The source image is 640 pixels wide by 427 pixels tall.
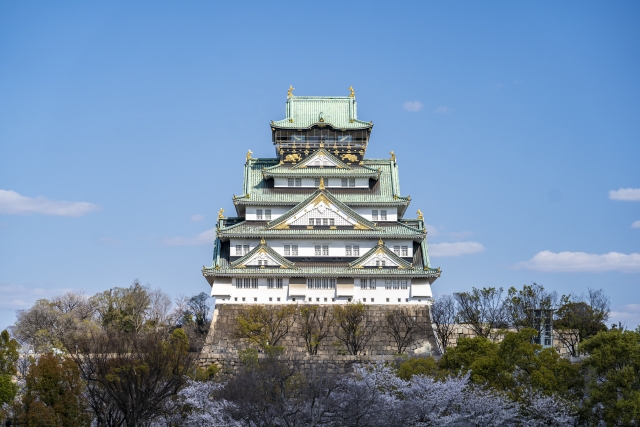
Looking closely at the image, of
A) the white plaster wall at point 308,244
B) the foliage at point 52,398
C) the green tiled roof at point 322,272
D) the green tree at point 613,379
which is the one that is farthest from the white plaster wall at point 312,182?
the green tree at point 613,379

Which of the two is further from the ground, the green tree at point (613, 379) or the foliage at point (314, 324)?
the foliage at point (314, 324)

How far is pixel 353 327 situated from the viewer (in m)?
60.4

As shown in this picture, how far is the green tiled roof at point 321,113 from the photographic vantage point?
71.1 meters

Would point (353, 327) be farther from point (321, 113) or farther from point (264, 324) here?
point (321, 113)

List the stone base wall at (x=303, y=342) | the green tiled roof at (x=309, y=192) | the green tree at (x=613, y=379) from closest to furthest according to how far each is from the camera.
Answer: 1. the green tree at (x=613, y=379)
2. the stone base wall at (x=303, y=342)
3. the green tiled roof at (x=309, y=192)

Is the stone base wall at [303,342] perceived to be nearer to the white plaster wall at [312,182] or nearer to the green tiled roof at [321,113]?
the white plaster wall at [312,182]

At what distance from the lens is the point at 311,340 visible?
60.8 m

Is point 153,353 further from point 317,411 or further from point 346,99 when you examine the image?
point 346,99

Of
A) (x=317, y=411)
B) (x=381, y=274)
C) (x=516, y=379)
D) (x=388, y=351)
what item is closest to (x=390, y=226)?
(x=381, y=274)

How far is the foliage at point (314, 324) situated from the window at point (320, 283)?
57.0 inches

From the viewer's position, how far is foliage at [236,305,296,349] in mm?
60000

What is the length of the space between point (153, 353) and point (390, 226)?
26.3 metres

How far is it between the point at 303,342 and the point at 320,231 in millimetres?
7866

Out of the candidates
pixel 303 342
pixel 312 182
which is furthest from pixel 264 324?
pixel 312 182
